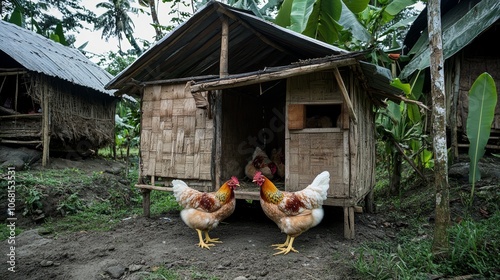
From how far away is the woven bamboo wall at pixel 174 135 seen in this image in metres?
5.53

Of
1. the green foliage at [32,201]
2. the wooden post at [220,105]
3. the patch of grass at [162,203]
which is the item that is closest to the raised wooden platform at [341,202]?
the wooden post at [220,105]

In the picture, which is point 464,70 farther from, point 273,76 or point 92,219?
point 92,219

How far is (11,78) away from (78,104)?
2.55 meters

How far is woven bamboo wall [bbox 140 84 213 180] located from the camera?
5531mm

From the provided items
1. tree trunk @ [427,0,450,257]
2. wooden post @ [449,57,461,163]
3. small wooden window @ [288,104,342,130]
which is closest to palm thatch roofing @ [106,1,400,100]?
tree trunk @ [427,0,450,257]

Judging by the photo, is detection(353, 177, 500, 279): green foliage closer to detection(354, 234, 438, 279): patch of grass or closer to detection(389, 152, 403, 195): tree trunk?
detection(354, 234, 438, 279): patch of grass

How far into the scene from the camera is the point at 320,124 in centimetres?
567

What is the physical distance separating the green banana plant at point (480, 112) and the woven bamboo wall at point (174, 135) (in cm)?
411

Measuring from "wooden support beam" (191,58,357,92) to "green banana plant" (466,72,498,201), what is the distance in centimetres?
233

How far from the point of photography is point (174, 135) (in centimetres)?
579

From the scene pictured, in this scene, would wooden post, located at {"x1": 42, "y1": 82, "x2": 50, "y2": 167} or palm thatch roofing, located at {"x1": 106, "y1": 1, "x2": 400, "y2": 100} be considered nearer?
palm thatch roofing, located at {"x1": 106, "y1": 1, "x2": 400, "y2": 100}

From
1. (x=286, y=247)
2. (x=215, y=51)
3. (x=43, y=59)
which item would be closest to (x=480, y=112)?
(x=286, y=247)

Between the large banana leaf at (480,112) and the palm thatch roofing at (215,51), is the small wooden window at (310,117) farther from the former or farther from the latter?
the large banana leaf at (480,112)

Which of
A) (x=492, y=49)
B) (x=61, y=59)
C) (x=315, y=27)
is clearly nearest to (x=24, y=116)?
(x=61, y=59)
